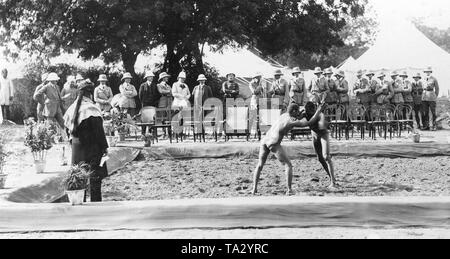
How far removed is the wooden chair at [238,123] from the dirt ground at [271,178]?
106 centimetres

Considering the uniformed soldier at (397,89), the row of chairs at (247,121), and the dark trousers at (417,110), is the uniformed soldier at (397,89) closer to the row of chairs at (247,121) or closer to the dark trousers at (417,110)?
the dark trousers at (417,110)

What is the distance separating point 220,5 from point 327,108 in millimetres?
4121

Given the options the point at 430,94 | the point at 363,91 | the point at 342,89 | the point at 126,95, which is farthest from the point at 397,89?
the point at 126,95

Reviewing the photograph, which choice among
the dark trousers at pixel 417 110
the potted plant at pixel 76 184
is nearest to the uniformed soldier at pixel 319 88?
the dark trousers at pixel 417 110

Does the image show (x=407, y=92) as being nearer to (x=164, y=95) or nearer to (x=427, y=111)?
(x=427, y=111)

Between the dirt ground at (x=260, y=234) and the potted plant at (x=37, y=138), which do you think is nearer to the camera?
the dirt ground at (x=260, y=234)

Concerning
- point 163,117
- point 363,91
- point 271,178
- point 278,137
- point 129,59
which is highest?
point 129,59

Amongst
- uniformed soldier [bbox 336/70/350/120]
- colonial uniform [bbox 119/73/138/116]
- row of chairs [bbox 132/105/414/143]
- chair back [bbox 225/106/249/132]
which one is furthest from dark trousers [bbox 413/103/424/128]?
colonial uniform [bbox 119/73/138/116]

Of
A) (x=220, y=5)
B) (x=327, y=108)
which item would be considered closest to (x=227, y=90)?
(x=327, y=108)

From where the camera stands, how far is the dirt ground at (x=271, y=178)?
904 centimetres

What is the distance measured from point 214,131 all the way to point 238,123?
50cm

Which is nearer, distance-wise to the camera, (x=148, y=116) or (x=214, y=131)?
(x=214, y=131)

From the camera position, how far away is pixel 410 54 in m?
18.2

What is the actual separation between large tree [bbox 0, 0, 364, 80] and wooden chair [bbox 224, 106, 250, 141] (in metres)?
3.46
